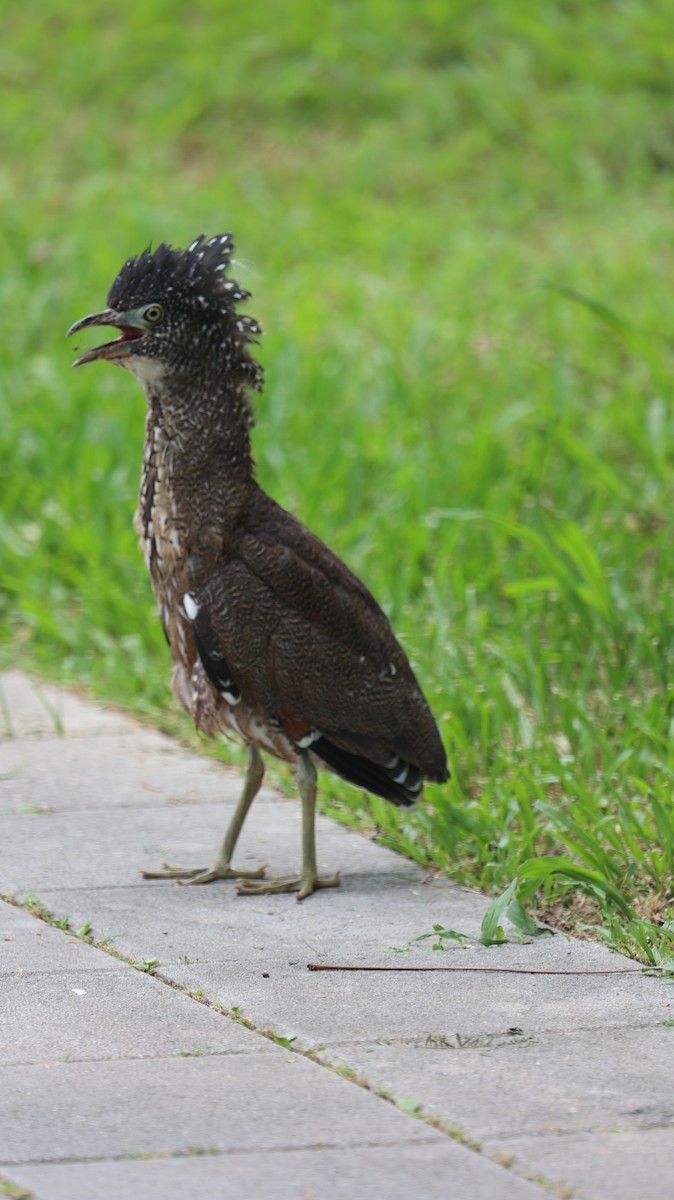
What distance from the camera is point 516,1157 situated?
291 centimetres

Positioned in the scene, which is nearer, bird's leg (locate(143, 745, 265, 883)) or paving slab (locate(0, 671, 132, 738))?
bird's leg (locate(143, 745, 265, 883))

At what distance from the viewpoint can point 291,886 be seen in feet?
15.1

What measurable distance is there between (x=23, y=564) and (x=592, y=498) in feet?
8.25

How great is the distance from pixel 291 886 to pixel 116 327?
5.28 ft

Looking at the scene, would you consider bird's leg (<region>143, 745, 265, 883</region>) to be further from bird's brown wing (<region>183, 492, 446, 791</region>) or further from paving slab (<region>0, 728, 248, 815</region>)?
paving slab (<region>0, 728, 248, 815</region>)


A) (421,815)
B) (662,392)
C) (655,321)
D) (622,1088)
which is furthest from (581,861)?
(655,321)

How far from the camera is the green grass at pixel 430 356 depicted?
538 centimetres

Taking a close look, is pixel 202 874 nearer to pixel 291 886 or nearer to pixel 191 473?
pixel 291 886

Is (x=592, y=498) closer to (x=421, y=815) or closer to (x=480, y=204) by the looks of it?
(x=421, y=815)

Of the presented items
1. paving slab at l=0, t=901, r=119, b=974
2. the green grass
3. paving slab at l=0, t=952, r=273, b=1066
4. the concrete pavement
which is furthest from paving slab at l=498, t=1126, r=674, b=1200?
paving slab at l=0, t=901, r=119, b=974

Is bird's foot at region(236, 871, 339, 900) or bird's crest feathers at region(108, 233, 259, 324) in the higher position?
bird's crest feathers at region(108, 233, 259, 324)

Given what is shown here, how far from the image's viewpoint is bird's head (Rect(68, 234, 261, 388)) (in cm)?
465

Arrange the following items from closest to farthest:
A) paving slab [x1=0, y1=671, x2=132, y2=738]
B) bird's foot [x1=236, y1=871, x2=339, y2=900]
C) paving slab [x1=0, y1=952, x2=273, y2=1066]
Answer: paving slab [x1=0, y1=952, x2=273, y2=1066]
bird's foot [x1=236, y1=871, x2=339, y2=900]
paving slab [x1=0, y1=671, x2=132, y2=738]

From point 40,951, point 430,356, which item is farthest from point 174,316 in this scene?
point 430,356
